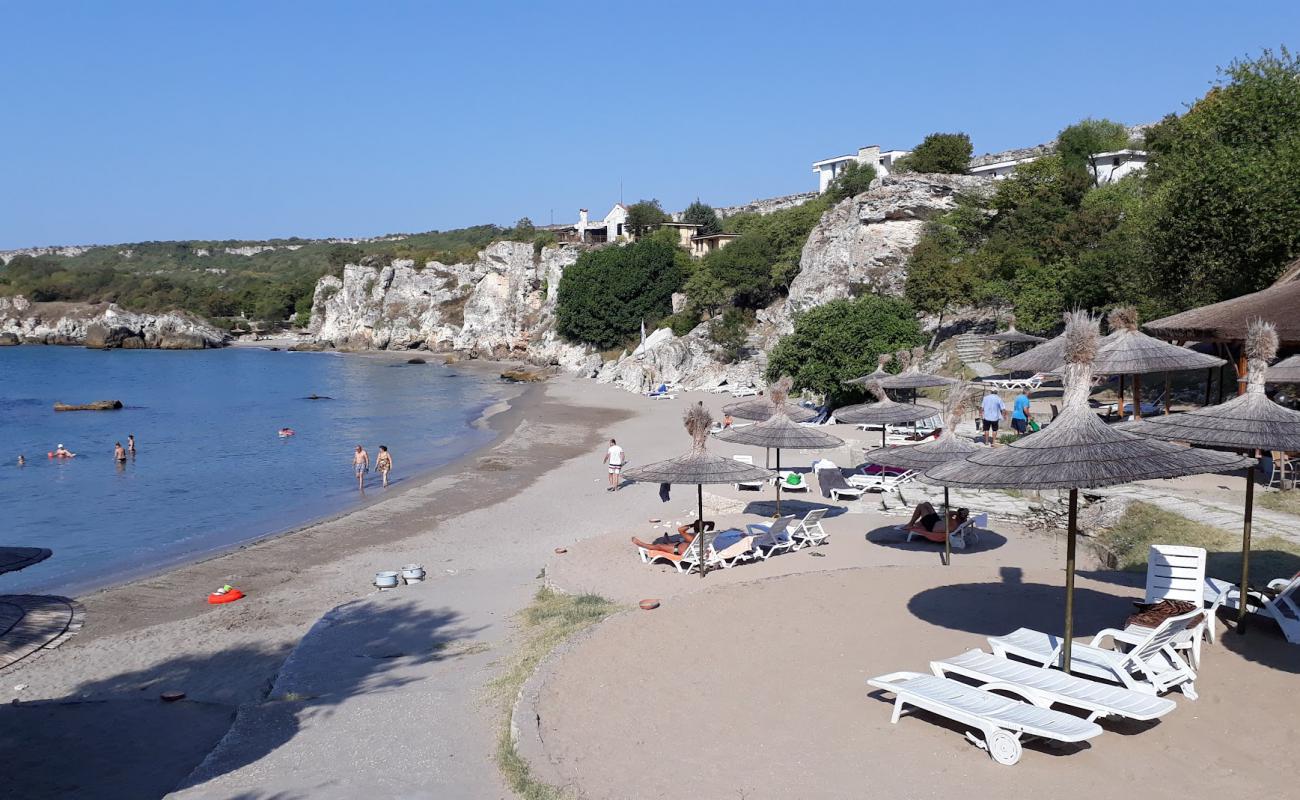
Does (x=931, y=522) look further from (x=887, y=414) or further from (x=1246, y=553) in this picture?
(x=1246, y=553)

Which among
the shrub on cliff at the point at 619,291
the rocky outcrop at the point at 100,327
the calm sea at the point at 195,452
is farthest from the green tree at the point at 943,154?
the rocky outcrop at the point at 100,327

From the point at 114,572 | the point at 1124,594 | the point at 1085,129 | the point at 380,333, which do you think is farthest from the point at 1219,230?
the point at 380,333

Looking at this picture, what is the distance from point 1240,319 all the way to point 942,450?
351 inches

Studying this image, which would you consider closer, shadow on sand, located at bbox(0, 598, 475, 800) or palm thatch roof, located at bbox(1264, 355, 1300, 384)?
shadow on sand, located at bbox(0, 598, 475, 800)

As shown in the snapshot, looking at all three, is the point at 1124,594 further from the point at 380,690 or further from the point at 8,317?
the point at 8,317

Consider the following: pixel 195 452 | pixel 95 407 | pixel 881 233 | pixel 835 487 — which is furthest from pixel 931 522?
pixel 95 407

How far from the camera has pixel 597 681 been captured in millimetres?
8000

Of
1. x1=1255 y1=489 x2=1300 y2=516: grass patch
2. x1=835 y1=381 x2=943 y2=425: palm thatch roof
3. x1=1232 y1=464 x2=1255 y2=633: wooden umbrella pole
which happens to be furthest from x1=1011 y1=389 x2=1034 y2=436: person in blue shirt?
x1=1232 y1=464 x2=1255 y2=633: wooden umbrella pole

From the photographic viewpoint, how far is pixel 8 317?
115m

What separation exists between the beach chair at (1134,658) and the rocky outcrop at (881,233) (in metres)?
37.8

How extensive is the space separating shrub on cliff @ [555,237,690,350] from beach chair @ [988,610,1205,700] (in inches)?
2251

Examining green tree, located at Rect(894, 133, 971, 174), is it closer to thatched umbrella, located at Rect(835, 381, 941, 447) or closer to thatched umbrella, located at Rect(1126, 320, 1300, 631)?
thatched umbrella, located at Rect(835, 381, 941, 447)

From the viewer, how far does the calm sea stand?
2108 cm

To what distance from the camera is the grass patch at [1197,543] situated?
10.2 m
